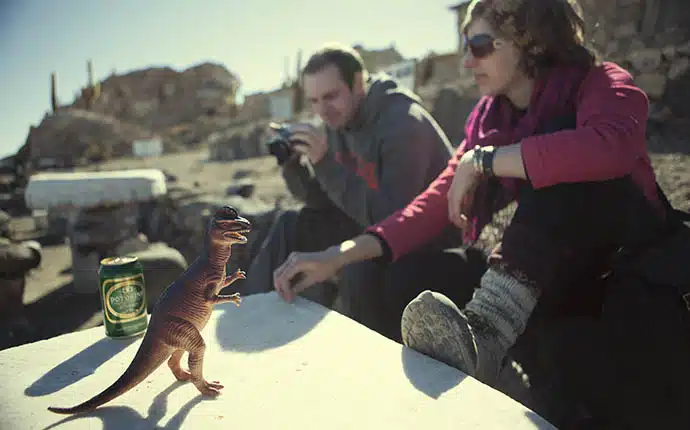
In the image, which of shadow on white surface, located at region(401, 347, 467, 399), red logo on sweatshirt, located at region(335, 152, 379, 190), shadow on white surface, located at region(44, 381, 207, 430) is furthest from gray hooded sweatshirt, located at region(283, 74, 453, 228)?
shadow on white surface, located at region(44, 381, 207, 430)

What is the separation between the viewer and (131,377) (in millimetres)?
1100

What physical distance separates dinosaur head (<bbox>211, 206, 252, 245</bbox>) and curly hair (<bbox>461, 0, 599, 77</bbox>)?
44.9 inches

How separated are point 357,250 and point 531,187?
682mm

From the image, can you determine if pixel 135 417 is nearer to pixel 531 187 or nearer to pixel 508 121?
pixel 531 187

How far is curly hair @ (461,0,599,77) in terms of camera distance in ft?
5.37

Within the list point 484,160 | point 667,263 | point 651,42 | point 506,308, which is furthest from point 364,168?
point 651,42

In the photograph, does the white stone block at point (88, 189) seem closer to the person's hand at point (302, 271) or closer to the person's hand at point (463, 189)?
the person's hand at point (302, 271)

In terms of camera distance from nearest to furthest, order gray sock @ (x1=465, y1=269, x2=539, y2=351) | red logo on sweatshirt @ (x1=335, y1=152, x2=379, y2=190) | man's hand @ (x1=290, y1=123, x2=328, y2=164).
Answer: gray sock @ (x1=465, y1=269, x2=539, y2=351) → man's hand @ (x1=290, y1=123, x2=328, y2=164) → red logo on sweatshirt @ (x1=335, y1=152, x2=379, y2=190)

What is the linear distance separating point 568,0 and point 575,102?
35 cm

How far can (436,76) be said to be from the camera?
565 inches

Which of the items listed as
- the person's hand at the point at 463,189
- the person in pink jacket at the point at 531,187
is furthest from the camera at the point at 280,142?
the person's hand at the point at 463,189

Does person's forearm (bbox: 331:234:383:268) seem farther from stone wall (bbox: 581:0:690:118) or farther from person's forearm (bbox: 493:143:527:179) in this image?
stone wall (bbox: 581:0:690:118)

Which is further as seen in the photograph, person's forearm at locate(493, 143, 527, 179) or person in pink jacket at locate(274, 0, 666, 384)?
person's forearm at locate(493, 143, 527, 179)

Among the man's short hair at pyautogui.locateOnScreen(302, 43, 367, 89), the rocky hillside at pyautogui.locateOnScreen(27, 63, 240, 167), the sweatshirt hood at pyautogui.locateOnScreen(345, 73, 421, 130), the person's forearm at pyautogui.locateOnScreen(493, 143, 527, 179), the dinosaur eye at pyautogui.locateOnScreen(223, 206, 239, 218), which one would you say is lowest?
the dinosaur eye at pyautogui.locateOnScreen(223, 206, 239, 218)
